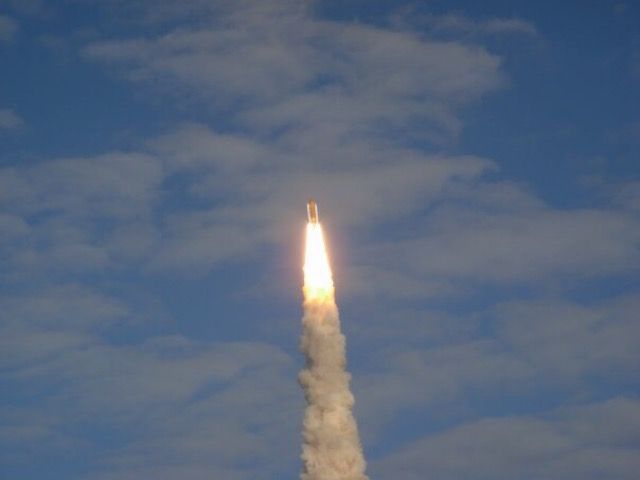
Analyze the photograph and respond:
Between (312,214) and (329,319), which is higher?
(312,214)

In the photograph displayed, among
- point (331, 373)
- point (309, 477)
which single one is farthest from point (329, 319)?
point (309, 477)

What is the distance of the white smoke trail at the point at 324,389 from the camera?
351 feet

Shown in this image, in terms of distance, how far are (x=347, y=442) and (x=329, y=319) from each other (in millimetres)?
11205

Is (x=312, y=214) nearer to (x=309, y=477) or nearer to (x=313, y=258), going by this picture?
(x=313, y=258)

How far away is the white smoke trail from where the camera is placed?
10712 cm

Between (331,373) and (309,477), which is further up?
(331,373)

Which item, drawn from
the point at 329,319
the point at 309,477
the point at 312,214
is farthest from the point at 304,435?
the point at 312,214

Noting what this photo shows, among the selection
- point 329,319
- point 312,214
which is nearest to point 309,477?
point 329,319

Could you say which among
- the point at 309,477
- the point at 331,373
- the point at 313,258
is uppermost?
the point at 313,258

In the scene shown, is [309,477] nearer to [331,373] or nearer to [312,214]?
[331,373]

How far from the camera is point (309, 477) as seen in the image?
107m

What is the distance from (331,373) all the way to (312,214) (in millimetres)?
14478

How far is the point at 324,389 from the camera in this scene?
10875cm

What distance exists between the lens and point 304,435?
108688mm
